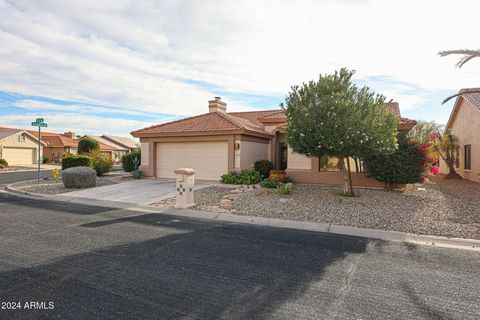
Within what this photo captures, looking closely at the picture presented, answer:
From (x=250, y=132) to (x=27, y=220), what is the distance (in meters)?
11.1

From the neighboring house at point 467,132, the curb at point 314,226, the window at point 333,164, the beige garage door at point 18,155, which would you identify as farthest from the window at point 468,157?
the beige garage door at point 18,155

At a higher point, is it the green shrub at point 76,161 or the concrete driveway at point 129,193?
the green shrub at point 76,161

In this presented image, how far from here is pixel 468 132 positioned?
19.5m

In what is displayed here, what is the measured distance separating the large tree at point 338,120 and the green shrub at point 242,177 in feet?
14.5

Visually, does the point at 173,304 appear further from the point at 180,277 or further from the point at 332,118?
the point at 332,118

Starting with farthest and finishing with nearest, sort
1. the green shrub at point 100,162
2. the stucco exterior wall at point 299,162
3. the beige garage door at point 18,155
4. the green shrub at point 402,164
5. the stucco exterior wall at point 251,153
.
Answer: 1. the beige garage door at point 18,155
2. the green shrub at point 100,162
3. the stucco exterior wall at point 251,153
4. the stucco exterior wall at point 299,162
5. the green shrub at point 402,164

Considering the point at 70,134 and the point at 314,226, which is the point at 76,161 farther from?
the point at 70,134

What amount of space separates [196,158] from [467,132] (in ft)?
57.4

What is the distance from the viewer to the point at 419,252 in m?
5.66

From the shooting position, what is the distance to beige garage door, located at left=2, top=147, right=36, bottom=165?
35.9 metres

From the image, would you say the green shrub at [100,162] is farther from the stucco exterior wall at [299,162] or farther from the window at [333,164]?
the window at [333,164]

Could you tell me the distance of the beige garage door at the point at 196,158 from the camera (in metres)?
16.6

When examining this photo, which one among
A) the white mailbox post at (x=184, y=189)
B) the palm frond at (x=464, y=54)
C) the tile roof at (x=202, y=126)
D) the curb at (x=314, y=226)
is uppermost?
the palm frond at (x=464, y=54)

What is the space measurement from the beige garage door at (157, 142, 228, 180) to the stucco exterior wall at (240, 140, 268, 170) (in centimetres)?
90
